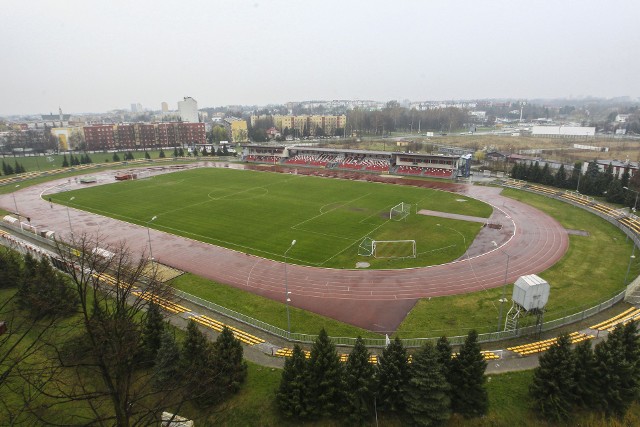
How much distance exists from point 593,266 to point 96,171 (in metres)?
95.4

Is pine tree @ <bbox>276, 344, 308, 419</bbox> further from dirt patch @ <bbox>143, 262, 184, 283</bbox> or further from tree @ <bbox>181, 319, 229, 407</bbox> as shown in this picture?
dirt patch @ <bbox>143, 262, 184, 283</bbox>

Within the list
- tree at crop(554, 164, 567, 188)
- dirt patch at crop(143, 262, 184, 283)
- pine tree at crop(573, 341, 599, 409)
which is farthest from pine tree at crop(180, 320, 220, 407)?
tree at crop(554, 164, 567, 188)

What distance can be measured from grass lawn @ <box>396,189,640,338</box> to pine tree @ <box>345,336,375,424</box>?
8.05 metres

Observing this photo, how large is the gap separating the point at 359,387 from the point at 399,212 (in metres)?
37.5

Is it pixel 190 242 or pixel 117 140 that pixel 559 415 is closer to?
pixel 190 242

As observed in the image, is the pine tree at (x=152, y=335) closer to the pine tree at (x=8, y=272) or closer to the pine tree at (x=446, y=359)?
the pine tree at (x=446, y=359)

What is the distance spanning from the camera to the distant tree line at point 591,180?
2249 inches

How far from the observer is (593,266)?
3703cm

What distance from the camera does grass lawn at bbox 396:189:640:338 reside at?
90.6 ft

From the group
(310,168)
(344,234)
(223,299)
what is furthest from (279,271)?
(310,168)

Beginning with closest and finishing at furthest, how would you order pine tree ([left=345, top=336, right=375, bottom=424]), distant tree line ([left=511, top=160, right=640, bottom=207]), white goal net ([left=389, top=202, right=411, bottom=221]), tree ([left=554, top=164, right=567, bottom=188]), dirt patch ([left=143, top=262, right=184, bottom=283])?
pine tree ([left=345, top=336, right=375, bottom=424]), dirt patch ([left=143, top=262, right=184, bottom=283]), white goal net ([left=389, top=202, right=411, bottom=221]), distant tree line ([left=511, top=160, right=640, bottom=207]), tree ([left=554, top=164, right=567, bottom=188])

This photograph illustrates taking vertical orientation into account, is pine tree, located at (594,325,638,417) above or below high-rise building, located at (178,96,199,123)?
below

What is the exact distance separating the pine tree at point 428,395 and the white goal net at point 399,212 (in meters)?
34.3

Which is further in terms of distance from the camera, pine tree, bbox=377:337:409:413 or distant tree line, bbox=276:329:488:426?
pine tree, bbox=377:337:409:413
